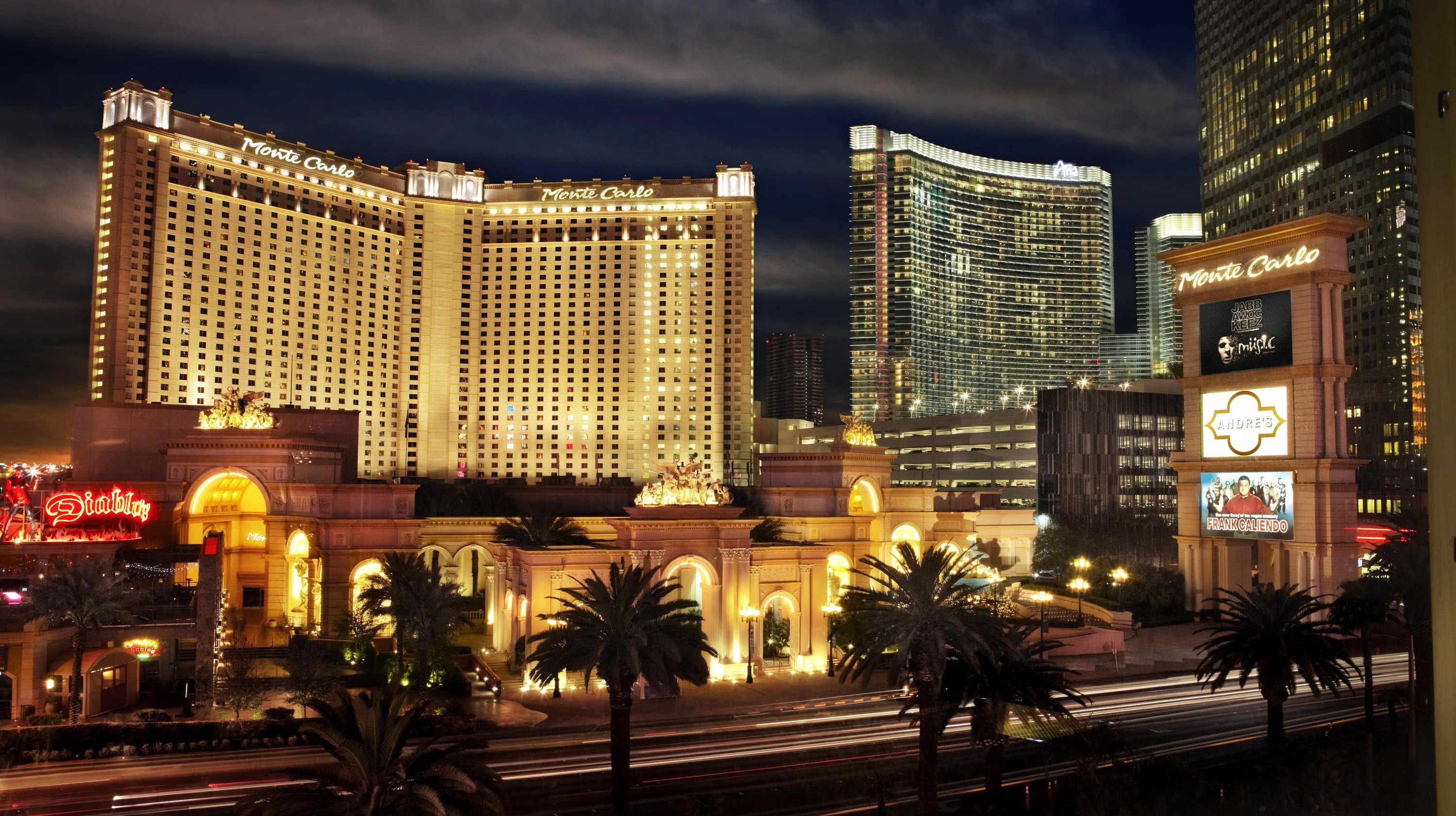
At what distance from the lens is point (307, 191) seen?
12312 cm

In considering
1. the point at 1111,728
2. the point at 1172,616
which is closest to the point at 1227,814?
the point at 1111,728

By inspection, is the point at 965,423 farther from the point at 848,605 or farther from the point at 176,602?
the point at 176,602

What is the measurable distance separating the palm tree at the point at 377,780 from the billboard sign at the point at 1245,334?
190 ft

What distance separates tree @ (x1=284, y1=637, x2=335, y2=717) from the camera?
39750 mm

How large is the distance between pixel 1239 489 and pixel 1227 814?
135 ft

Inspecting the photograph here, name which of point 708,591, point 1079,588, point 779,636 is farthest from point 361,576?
point 1079,588

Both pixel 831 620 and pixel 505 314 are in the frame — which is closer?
pixel 831 620

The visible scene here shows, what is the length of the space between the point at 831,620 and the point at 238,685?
91.0 ft

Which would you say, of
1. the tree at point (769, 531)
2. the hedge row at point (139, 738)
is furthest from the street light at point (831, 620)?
the hedge row at point (139, 738)

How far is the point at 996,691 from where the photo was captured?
92.3 feet

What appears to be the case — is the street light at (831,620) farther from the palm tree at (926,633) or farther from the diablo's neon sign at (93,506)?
the diablo's neon sign at (93,506)

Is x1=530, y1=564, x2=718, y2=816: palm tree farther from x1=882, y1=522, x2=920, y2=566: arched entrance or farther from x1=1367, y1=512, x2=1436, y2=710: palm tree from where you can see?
x1=882, y1=522, x2=920, y2=566: arched entrance

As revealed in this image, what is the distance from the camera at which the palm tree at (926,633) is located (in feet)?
88.7

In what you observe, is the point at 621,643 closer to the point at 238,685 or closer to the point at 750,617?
the point at 750,617
